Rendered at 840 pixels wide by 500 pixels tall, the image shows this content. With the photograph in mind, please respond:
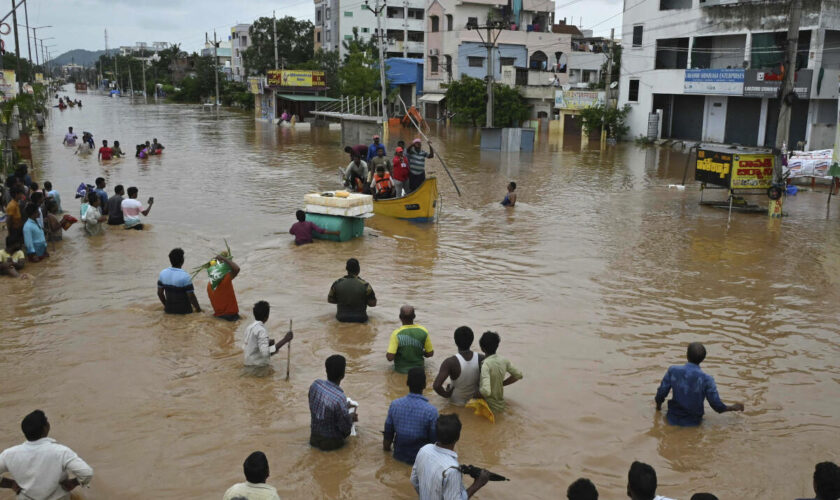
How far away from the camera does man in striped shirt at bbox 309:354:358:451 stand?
6.79 m

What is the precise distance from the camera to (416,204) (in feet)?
61.1

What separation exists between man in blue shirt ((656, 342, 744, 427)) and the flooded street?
0.66 feet

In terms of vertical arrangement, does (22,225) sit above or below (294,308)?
above

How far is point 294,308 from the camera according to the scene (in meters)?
11.7

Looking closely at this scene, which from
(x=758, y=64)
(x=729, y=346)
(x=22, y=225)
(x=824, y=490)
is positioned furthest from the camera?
(x=758, y=64)

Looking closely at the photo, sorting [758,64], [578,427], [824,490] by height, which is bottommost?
[578,427]

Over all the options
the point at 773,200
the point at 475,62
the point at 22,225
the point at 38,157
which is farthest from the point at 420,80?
the point at 22,225

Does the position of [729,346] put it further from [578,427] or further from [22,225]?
[22,225]

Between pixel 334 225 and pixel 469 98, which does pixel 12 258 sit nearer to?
pixel 334 225

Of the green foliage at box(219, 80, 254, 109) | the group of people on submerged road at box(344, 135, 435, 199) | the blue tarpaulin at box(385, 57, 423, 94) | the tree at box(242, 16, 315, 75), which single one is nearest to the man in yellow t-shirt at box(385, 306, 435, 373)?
the group of people on submerged road at box(344, 135, 435, 199)

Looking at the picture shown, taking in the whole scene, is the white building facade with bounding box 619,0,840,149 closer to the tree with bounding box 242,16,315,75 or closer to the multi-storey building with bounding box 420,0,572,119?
the multi-storey building with bounding box 420,0,572,119

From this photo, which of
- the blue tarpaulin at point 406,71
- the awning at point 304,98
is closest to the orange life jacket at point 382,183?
the awning at point 304,98

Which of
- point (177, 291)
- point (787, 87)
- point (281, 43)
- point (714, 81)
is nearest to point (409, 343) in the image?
point (177, 291)

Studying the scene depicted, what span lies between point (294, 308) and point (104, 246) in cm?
630
